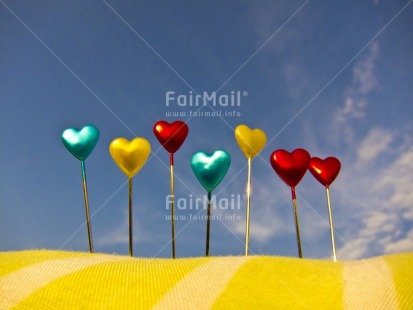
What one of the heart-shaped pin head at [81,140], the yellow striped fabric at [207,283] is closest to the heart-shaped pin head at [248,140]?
the heart-shaped pin head at [81,140]

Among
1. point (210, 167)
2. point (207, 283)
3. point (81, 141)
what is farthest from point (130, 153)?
point (207, 283)

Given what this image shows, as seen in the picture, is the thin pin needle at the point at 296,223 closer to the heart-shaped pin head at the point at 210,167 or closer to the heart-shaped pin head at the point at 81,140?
the heart-shaped pin head at the point at 210,167

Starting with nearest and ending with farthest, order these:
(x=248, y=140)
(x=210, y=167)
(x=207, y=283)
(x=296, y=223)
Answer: (x=207, y=283), (x=296, y=223), (x=210, y=167), (x=248, y=140)

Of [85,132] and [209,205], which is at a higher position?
[85,132]

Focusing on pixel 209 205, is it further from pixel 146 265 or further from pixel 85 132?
pixel 146 265

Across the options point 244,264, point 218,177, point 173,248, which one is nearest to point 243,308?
point 244,264

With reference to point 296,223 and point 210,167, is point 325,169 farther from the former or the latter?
point 210,167

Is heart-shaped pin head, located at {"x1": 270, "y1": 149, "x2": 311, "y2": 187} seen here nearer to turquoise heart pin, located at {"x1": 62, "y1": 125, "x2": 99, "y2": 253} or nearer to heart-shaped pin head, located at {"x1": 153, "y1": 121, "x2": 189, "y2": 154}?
heart-shaped pin head, located at {"x1": 153, "y1": 121, "x2": 189, "y2": 154}
